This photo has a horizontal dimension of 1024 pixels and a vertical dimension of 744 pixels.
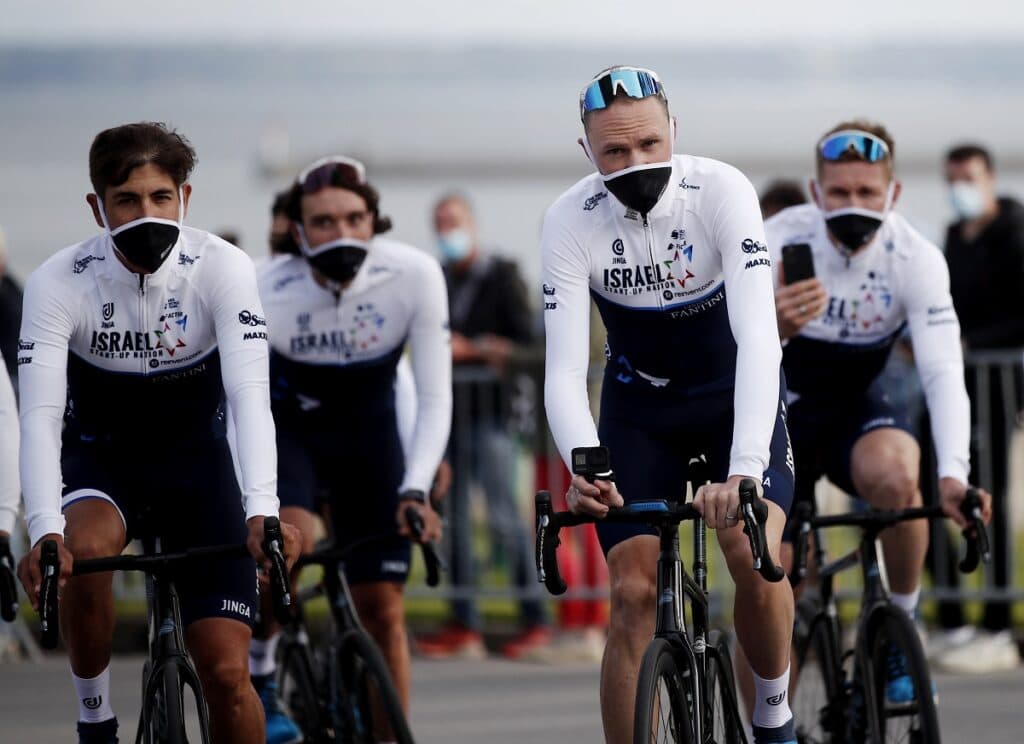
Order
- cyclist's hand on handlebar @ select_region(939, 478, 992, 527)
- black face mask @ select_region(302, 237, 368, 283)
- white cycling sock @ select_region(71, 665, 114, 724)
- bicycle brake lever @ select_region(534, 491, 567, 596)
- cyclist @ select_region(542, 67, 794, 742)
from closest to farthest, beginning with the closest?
bicycle brake lever @ select_region(534, 491, 567, 596), cyclist @ select_region(542, 67, 794, 742), white cycling sock @ select_region(71, 665, 114, 724), cyclist's hand on handlebar @ select_region(939, 478, 992, 527), black face mask @ select_region(302, 237, 368, 283)

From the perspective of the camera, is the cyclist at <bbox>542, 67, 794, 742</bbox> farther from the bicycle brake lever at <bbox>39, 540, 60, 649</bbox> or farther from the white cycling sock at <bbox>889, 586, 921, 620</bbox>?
the bicycle brake lever at <bbox>39, 540, 60, 649</bbox>

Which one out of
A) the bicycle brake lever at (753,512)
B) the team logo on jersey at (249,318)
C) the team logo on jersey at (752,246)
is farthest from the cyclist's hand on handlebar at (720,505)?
the team logo on jersey at (249,318)

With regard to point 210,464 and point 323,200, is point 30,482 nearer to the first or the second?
point 210,464

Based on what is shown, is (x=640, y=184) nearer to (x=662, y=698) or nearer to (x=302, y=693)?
(x=662, y=698)

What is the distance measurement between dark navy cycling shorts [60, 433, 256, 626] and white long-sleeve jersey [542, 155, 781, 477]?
109 centimetres

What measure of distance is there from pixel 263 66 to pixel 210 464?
60.9 feet

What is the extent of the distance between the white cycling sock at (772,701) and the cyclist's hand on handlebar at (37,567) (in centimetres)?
205

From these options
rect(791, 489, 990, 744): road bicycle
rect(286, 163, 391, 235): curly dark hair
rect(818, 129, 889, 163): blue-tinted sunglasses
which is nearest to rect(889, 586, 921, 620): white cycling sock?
rect(791, 489, 990, 744): road bicycle

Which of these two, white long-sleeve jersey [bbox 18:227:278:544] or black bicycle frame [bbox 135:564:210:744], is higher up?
white long-sleeve jersey [bbox 18:227:278:544]

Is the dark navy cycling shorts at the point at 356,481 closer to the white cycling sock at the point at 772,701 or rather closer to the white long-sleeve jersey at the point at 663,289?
the white long-sleeve jersey at the point at 663,289

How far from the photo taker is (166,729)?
5.07 m

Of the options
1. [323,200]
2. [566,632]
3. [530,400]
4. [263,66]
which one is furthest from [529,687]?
[263,66]

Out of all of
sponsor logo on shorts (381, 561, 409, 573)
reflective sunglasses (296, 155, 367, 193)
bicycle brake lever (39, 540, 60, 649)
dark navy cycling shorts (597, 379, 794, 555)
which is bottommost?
sponsor logo on shorts (381, 561, 409, 573)

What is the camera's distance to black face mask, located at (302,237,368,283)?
6836mm
